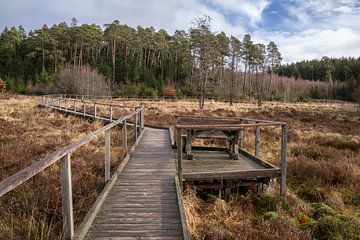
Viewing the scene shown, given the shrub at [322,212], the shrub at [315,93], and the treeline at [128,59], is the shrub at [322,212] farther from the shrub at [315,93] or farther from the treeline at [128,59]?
the shrub at [315,93]

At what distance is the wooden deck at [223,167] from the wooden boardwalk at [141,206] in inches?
20.9

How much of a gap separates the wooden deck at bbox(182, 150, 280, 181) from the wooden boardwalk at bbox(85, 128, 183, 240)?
0.53 meters

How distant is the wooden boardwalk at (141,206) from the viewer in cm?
378

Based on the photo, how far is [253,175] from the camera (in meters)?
6.42

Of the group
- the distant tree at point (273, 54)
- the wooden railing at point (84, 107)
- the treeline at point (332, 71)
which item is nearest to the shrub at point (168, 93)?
the distant tree at point (273, 54)

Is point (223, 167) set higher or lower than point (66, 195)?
lower

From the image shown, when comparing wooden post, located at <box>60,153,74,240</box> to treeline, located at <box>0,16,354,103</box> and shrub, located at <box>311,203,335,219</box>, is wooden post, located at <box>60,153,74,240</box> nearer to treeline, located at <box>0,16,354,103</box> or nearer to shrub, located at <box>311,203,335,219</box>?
shrub, located at <box>311,203,335,219</box>

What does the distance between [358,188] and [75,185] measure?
7.17m

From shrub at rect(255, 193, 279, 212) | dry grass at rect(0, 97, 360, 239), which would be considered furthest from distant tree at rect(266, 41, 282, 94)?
shrub at rect(255, 193, 279, 212)

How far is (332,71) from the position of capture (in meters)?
104

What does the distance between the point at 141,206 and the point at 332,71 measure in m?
115

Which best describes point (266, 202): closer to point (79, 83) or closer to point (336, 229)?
point (336, 229)

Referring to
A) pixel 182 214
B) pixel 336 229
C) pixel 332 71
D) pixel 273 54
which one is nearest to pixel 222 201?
pixel 182 214

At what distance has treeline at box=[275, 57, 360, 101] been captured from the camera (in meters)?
81.8
